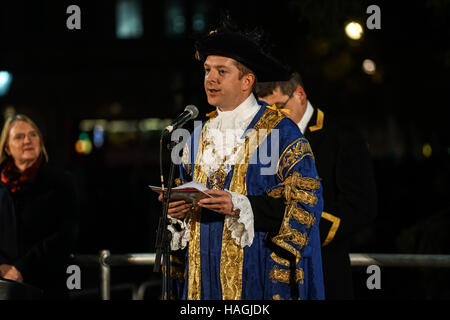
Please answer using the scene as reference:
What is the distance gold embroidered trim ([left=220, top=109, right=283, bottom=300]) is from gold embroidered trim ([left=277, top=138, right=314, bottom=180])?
0.16 m

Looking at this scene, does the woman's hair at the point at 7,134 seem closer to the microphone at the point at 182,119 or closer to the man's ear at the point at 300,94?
the man's ear at the point at 300,94

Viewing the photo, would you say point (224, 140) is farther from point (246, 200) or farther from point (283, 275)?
point (283, 275)

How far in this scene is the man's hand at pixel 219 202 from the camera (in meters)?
2.97

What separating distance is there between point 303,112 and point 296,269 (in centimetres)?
127

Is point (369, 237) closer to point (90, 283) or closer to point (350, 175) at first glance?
→ point (90, 283)

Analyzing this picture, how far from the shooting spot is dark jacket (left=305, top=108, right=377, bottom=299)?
379 centimetres

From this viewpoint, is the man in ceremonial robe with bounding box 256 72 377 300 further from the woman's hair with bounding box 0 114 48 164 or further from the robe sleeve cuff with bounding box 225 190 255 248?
the woman's hair with bounding box 0 114 48 164

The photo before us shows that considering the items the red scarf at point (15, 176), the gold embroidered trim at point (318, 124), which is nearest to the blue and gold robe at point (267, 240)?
the gold embroidered trim at point (318, 124)

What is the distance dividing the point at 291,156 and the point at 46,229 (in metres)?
2.29

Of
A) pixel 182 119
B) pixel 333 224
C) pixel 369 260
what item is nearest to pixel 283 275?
pixel 333 224

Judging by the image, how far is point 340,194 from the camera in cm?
389

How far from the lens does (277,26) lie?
7461 millimetres

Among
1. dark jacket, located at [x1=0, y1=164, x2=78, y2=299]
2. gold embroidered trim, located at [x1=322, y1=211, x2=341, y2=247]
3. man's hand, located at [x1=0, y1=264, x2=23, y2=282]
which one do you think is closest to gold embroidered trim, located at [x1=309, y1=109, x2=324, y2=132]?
gold embroidered trim, located at [x1=322, y1=211, x2=341, y2=247]
